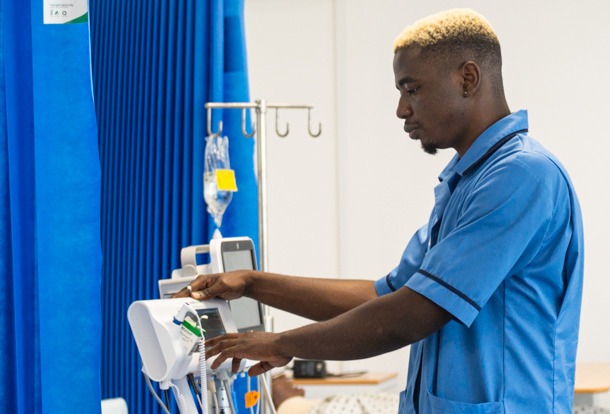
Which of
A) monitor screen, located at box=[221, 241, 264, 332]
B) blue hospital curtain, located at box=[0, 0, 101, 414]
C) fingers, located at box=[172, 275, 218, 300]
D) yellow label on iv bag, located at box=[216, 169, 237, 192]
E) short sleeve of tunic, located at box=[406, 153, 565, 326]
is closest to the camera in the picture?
short sleeve of tunic, located at box=[406, 153, 565, 326]

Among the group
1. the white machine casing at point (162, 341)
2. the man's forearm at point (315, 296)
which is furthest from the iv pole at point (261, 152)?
the white machine casing at point (162, 341)

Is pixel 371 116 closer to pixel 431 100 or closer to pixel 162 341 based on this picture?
pixel 431 100

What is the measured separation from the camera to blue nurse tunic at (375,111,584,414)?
1.80 metres

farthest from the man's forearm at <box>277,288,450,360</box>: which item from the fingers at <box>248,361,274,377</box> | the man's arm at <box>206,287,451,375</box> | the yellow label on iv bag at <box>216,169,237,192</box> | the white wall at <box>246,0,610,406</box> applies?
the white wall at <box>246,0,610,406</box>

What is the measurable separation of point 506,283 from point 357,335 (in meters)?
0.32

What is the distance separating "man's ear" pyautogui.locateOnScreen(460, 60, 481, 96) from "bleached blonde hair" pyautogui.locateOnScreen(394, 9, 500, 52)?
0.17 feet

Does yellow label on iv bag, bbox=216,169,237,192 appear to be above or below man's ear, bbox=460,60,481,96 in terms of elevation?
below

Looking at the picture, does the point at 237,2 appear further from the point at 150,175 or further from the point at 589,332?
the point at 589,332

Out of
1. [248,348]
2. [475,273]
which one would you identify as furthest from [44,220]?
[475,273]

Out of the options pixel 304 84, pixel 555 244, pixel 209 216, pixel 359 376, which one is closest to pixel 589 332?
pixel 359 376

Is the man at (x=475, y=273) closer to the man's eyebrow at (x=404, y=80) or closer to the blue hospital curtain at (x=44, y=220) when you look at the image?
the man's eyebrow at (x=404, y=80)

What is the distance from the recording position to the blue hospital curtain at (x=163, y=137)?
3.50 metres

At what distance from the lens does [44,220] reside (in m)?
2.07

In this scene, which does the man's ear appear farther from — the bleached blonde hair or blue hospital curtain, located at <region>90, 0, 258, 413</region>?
blue hospital curtain, located at <region>90, 0, 258, 413</region>
